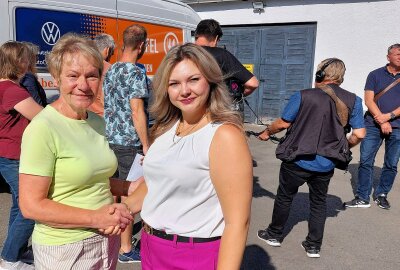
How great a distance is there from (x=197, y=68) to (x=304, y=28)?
8.27 m

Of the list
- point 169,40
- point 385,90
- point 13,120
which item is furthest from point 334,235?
point 169,40

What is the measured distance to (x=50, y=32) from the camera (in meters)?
4.64

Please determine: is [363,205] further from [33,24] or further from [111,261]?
[33,24]

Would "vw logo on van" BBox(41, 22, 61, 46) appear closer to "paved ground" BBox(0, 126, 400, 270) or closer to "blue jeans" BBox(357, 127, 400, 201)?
"paved ground" BBox(0, 126, 400, 270)

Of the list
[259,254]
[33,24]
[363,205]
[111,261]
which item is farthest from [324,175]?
[33,24]

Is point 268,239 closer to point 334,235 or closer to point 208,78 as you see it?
point 334,235

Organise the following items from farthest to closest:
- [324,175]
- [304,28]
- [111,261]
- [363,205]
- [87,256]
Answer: [304,28], [363,205], [324,175], [111,261], [87,256]

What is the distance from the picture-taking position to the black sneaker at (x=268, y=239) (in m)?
3.76

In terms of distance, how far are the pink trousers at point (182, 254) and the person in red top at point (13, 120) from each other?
Answer: 1.63 meters

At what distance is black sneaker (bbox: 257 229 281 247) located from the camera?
3756mm

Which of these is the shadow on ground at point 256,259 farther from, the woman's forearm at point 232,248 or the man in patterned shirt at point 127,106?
the woman's forearm at point 232,248

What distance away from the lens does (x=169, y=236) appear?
165cm

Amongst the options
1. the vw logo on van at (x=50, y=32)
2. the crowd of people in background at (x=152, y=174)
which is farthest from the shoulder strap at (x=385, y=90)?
the vw logo on van at (x=50, y=32)

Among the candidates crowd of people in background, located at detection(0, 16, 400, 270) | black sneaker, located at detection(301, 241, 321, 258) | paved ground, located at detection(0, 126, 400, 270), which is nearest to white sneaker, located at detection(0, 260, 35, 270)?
paved ground, located at detection(0, 126, 400, 270)
